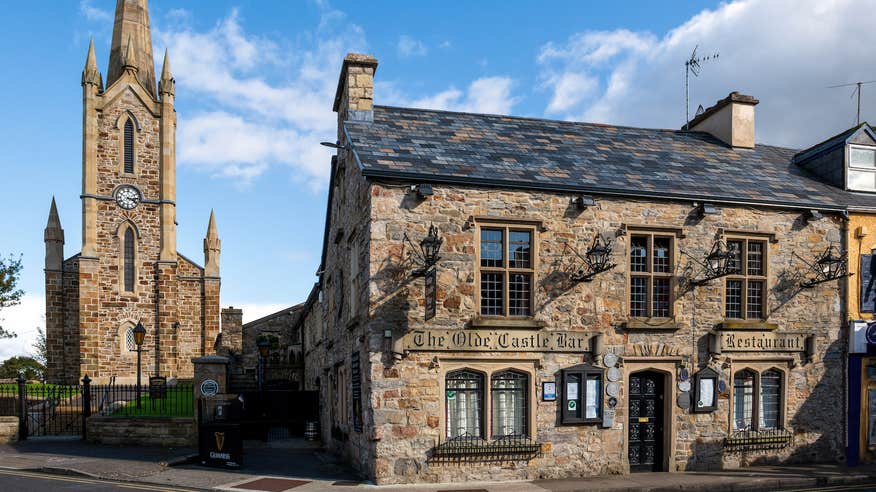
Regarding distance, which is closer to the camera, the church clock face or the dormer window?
the dormer window

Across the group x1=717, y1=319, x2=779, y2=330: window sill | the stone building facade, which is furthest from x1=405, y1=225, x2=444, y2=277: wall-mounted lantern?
x1=717, y1=319, x2=779, y2=330: window sill

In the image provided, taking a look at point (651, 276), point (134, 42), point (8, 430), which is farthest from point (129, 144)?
point (651, 276)

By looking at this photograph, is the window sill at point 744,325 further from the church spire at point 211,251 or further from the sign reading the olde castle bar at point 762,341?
the church spire at point 211,251

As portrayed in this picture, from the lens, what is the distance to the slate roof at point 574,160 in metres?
15.2

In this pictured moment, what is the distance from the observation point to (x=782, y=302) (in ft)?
54.9

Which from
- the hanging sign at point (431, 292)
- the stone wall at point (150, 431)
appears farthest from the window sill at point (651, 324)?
the stone wall at point (150, 431)

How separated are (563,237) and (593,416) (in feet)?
12.6

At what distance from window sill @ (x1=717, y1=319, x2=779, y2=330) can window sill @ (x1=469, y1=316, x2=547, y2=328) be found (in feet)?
14.5

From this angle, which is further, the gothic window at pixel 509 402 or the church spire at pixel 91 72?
the church spire at pixel 91 72

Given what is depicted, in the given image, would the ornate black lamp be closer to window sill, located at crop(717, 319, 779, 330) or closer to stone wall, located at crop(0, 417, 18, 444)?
window sill, located at crop(717, 319, 779, 330)

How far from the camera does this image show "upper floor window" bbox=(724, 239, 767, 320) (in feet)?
54.0

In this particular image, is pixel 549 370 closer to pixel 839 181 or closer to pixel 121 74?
pixel 839 181

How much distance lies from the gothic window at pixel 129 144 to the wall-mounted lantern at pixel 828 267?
4059cm

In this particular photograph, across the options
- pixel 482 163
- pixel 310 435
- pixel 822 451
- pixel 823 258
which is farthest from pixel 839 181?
pixel 310 435
